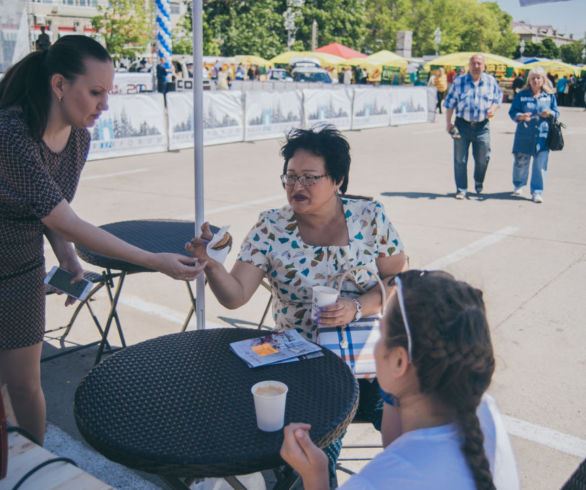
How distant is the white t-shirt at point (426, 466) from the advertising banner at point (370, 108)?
17.0 metres

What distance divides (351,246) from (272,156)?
33.4 feet

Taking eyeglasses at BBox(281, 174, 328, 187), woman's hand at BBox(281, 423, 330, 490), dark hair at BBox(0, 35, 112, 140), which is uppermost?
dark hair at BBox(0, 35, 112, 140)

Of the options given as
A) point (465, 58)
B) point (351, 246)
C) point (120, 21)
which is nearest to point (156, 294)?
point (351, 246)

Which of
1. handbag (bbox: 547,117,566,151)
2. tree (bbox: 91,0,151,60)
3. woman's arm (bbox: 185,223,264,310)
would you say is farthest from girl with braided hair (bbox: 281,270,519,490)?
tree (bbox: 91,0,151,60)

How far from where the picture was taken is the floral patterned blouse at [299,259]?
2.70 m

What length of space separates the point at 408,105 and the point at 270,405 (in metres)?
19.5

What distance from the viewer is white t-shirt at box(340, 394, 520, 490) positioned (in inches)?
51.4

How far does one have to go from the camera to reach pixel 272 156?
1273 centimetres

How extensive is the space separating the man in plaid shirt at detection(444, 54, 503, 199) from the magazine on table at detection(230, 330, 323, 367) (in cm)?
708

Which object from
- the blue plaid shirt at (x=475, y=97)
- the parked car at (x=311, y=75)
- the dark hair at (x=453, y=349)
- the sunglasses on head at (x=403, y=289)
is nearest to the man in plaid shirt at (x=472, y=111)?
the blue plaid shirt at (x=475, y=97)

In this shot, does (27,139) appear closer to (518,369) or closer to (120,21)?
(518,369)

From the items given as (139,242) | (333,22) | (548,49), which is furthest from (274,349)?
(548,49)

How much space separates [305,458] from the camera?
1527 millimetres

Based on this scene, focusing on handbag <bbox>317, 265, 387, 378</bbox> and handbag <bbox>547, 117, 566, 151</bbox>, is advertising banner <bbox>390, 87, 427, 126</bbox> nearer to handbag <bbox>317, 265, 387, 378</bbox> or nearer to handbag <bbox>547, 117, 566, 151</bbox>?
handbag <bbox>547, 117, 566, 151</bbox>
